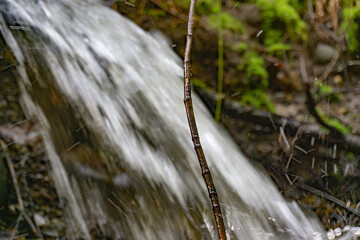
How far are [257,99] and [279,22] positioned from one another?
0.71 m

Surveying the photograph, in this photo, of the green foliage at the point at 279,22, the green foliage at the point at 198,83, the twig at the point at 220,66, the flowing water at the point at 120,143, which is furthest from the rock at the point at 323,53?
the flowing water at the point at 120,143

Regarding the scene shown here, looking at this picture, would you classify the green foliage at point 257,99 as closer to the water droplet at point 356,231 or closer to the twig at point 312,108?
the twig at point 312,108

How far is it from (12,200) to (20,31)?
116 cm

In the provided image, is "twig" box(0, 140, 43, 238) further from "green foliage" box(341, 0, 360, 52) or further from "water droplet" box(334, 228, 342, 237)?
"green foliage" box(341, 0, 360, 52)

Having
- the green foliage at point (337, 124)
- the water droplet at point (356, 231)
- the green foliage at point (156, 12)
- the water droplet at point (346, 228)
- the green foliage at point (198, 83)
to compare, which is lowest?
the water droplet at point (346, 228)

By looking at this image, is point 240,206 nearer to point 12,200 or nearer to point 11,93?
point 12,200

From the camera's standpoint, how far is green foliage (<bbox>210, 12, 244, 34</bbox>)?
116 inches

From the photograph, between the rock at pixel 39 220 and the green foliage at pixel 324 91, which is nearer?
the rock at pixel 39 220

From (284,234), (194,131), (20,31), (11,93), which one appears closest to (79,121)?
(11,93)

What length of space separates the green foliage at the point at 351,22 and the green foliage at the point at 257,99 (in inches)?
33.9

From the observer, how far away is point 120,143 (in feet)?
7.16

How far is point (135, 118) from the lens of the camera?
235cm

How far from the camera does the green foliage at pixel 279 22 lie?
2889mm

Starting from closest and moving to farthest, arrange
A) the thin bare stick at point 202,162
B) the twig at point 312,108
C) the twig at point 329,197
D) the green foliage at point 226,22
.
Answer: the thin bare stick at point 202,162 < the twig at point 329,197 < the twig at point 312,108 < the green foliage at point 226,22
